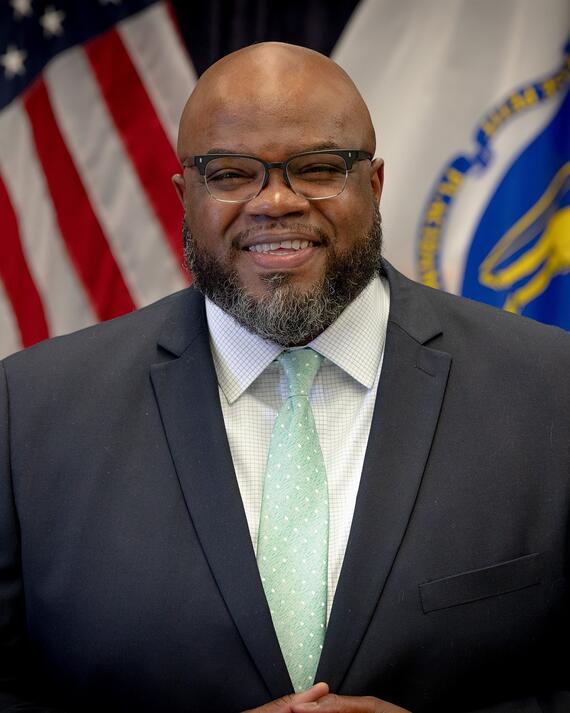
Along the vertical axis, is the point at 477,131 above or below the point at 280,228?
below

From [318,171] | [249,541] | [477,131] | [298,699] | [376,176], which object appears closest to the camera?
[298,699]

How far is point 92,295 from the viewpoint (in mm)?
3070

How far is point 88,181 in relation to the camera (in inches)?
121

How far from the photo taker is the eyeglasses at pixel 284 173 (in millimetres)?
1575

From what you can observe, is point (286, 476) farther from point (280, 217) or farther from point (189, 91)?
point (189, 91)

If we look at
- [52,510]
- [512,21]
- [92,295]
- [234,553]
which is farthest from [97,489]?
[512,21]

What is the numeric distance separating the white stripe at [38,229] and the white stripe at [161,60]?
14.0 inches

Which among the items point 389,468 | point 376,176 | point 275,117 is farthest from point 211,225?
point 389,468

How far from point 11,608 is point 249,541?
0.38 m

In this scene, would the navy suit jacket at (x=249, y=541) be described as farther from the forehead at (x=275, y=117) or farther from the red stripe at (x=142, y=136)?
the red stripe at (x=142, y=136)

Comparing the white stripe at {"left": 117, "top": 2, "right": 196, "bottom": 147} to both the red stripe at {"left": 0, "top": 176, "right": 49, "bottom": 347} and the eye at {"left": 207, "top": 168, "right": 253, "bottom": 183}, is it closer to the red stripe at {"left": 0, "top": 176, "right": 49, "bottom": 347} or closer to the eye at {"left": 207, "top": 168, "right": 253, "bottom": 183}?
the red stripe at {"left": 0, "top": 176, "right": 49, "bottom": 347}

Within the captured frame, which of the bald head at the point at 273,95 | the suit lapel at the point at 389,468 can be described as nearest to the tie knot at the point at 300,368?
the suit lapel at the point at 389,468

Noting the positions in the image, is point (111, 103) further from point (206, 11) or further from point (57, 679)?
point (57, 679)

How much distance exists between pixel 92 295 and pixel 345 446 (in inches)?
63.7
